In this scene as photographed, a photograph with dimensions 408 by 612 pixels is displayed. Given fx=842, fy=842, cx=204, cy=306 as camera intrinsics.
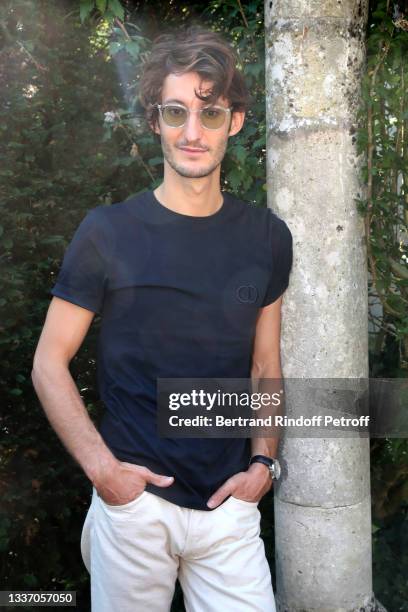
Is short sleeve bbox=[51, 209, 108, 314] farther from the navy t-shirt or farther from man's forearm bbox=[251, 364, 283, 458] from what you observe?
man's forearm bbox=[251, 364, 283, 458]

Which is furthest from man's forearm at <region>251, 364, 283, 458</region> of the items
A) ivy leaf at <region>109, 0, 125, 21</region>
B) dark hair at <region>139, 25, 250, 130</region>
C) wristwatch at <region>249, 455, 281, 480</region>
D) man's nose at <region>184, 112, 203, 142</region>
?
ivy leaf at <region>109, 0, 125, 21</region>

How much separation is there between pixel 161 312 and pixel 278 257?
0.47 metres

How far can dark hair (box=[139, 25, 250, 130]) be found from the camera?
9.23 ft

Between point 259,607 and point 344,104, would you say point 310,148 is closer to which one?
point 344,104

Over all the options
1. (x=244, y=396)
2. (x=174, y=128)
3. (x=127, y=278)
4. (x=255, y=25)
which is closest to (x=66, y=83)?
(x=255, y=25)

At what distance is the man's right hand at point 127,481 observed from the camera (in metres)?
2.64

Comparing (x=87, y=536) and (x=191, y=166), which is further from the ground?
(x=191, y=166)

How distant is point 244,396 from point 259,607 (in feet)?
2.23

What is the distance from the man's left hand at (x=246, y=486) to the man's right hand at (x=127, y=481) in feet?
0.59

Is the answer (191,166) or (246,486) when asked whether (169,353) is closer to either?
(246,486)

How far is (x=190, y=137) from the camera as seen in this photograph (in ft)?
9.03

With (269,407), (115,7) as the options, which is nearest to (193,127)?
(115,7)

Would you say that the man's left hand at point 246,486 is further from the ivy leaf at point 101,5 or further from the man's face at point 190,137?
the ivy leaf at point 101,5

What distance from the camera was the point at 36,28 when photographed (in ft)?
12.3
